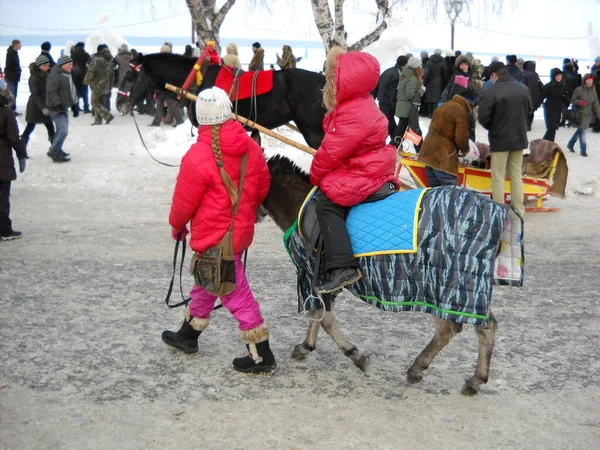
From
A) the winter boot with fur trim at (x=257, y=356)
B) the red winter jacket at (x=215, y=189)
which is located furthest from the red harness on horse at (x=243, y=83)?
the winter boot with fur trim at (x=257, y=356)

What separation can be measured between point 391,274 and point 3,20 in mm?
42925

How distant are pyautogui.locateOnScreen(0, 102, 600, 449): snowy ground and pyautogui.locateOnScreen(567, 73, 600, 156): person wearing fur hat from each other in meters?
6.22

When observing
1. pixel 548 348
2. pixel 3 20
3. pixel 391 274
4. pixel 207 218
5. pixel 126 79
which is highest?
pixel 3 20

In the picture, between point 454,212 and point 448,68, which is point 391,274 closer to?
point 454,212

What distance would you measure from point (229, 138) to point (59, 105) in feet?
30.6

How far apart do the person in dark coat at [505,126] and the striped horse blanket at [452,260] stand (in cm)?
520

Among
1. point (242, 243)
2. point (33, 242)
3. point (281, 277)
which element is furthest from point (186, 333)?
point (33, 242)

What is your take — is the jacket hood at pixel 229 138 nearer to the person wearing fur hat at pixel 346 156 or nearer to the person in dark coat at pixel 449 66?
the person wearing fur hat at pixel 346 156

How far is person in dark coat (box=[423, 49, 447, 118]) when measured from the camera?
56.1 ft

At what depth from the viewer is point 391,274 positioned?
4523 mm

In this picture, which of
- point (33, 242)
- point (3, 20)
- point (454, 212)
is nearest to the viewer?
point (454, 212)

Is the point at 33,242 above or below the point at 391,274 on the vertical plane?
below

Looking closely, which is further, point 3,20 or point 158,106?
point 3,20

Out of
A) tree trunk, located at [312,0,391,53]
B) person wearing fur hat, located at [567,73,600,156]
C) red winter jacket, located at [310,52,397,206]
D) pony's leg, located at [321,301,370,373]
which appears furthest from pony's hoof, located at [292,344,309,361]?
person wearing fur hat, located at [567,73,600,156]
